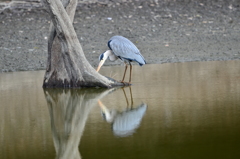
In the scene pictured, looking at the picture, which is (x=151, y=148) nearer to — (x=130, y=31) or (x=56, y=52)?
(x=56, y=52)

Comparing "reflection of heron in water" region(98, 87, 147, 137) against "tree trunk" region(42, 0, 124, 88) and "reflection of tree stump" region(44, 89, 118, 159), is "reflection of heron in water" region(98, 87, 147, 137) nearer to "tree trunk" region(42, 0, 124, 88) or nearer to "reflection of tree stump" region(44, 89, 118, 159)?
"reflection of tree stump" region(44, 89, 118, 159)

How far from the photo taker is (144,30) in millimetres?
13805

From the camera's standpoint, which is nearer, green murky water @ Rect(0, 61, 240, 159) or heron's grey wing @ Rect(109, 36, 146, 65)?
green murky water @ Rect(0, 61, 240, 159)

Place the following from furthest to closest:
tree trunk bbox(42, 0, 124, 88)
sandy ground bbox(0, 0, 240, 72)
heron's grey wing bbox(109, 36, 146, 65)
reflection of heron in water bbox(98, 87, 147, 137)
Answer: sandy ground bbox(0, 0, 240, 72) < heron's grey wing bbox(109, 36, 146, 65) < tree trunk bbox(42, 0, 124, 88) < reflection of heron in water bbox(98, 87, 147, 137)

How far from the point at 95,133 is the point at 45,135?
518 millimetres

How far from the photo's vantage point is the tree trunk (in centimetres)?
834

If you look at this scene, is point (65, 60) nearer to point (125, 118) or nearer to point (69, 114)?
point (69, 114)

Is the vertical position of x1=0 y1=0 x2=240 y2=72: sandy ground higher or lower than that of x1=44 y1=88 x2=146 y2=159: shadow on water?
lower

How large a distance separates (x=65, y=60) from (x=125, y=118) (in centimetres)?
283

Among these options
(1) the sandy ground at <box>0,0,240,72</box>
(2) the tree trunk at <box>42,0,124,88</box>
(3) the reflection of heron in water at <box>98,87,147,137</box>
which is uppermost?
(3) the reflection of heron in water at <box>98,87,147,137</box>

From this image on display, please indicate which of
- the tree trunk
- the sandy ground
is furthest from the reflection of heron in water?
the sandy ground

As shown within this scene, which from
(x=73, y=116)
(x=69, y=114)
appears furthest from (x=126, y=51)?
(x=73, y=116)

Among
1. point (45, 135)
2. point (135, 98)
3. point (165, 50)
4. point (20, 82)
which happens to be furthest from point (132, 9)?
point (45, 135)

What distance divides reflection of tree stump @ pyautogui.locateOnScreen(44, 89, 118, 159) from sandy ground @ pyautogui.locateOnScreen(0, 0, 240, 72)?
3.70 m
